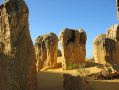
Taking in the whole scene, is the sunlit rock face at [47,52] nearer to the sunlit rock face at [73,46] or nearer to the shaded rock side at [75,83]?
the sunlit rock face at [73,46]

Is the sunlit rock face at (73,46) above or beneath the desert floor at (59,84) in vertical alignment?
above

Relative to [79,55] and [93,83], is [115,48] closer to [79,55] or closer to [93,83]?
[79,55]

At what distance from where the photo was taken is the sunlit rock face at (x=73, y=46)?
31703 mm

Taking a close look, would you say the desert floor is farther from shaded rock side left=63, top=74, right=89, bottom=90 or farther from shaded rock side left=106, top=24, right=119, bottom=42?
shaded rock side left=106, top=24, right=119, bottom=42

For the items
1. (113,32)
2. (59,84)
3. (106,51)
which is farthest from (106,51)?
(59,84)

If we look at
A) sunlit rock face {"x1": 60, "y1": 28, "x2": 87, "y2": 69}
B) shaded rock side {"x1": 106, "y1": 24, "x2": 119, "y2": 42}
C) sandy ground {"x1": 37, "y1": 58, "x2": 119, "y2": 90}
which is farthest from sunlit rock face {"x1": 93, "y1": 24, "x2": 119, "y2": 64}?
sandy ground {"x1": 37, "y1": 58, "x2": 119, "y2": 90}

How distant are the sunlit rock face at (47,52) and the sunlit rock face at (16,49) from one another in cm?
1591

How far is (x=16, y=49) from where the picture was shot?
1697 cm

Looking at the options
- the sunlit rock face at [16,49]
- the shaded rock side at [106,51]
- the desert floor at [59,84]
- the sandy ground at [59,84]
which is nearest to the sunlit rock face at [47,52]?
the shaded rock side at [106,51]

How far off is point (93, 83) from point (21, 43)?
6189 mm

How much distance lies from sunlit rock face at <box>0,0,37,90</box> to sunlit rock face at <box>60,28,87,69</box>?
556 inches

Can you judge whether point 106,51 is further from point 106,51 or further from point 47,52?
point 47,52

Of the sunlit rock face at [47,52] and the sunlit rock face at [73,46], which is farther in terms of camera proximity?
the sunlit rock face at [47,52]

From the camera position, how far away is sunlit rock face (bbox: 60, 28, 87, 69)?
31.7m
